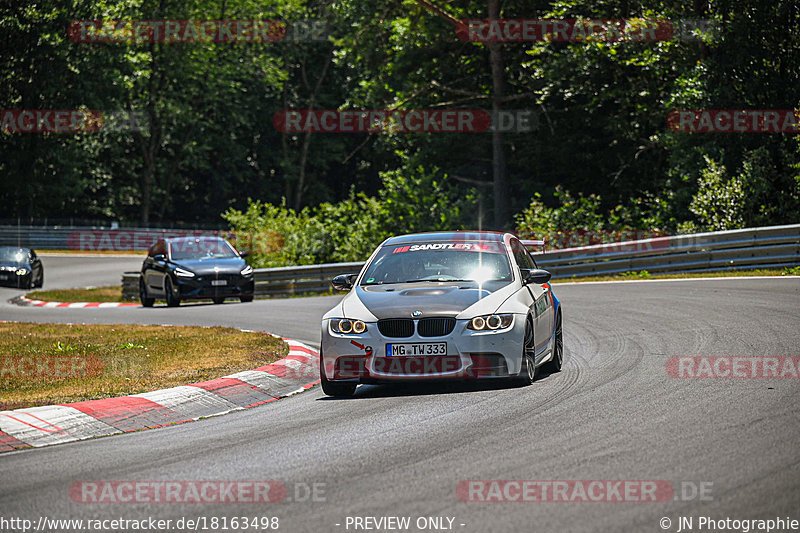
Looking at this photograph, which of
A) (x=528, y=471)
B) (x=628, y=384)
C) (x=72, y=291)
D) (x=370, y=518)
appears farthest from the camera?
(x=72, y=291)

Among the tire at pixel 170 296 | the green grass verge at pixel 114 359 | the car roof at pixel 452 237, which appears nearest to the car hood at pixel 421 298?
the car roof at pixel 452 237

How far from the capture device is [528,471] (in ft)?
20.5

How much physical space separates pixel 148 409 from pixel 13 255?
2827cm

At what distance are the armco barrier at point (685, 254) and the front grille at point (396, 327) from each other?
13.9m

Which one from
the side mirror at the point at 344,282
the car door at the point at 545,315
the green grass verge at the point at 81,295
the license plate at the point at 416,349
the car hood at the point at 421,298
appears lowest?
the green grass verge at the point at 81,295

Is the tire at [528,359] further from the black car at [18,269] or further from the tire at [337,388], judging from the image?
the black car at [18,269]

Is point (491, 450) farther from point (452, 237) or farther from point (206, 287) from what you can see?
point (206, 287)

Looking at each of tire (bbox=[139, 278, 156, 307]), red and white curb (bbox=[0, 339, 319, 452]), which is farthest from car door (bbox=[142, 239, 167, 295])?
red and white curb (bbox=[0, 339, 319, 452])

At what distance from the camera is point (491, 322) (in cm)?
978

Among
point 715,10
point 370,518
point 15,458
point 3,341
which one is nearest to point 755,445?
point 370,518

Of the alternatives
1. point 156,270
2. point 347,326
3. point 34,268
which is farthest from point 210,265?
point 347,326

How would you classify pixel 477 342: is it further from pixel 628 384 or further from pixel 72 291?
pixel 72 291

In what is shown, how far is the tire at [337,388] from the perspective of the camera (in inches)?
397

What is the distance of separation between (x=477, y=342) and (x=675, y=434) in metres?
2.75
